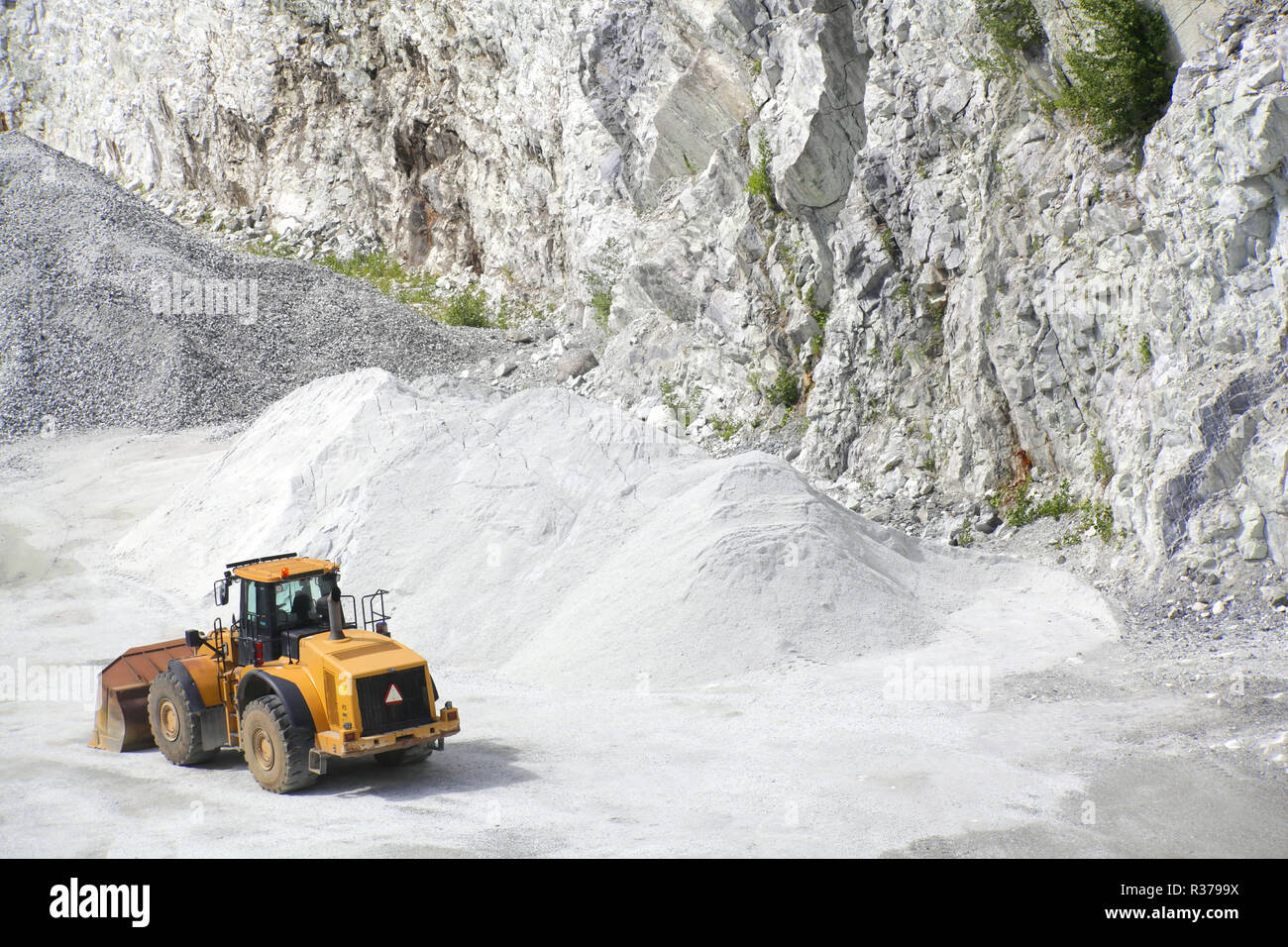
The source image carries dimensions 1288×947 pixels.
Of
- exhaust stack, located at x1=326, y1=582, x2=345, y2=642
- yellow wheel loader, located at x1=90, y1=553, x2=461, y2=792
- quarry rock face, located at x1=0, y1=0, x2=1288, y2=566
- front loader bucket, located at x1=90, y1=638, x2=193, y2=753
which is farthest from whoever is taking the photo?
quarry rock face, located at x1=0, y1=0, x2=1288, y2=566

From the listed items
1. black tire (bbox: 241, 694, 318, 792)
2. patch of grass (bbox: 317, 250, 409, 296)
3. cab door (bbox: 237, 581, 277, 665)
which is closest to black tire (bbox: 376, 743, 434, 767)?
black tire (bbox: 241, 694, 318, 792)

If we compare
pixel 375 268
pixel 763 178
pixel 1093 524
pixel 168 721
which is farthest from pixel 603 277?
pixel 168 721

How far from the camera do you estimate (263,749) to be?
31.8 feet

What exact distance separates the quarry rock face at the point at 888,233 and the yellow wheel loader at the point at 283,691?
1012cm

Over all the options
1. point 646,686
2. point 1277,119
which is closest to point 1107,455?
point 1277,119

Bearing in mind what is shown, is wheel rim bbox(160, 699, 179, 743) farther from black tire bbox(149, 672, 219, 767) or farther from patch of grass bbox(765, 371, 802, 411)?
patch of grass bbox(765, 371, 802, 411)

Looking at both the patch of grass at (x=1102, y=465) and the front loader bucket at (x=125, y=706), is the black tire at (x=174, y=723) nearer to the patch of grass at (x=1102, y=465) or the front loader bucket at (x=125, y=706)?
the front loader bucket at (x=125, y=706)

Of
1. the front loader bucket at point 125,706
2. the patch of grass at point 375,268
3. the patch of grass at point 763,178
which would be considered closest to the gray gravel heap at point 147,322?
the patch of grass at point 375,268

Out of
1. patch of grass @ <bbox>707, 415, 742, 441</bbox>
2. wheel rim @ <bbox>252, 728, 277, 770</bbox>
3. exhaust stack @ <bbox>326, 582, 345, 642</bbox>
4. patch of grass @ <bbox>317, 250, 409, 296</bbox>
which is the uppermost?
patch of grass @ <bbox>317, 250, 409, 296</bbox>

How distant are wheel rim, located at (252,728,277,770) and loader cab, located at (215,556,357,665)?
28.9 inches

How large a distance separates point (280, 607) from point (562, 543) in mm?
6554

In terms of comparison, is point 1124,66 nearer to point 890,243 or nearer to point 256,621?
point 890,243

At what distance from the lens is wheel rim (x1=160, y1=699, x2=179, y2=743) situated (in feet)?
34.6
